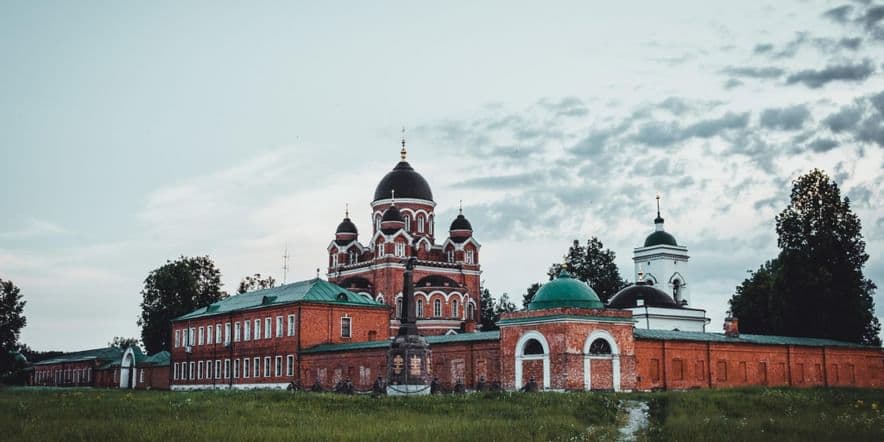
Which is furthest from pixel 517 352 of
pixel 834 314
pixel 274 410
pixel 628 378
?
pixel 834 314

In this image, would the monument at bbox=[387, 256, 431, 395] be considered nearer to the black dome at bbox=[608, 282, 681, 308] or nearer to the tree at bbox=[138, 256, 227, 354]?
the black dome at bbox=[608, 282, 681, 308]

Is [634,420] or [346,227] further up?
[346,227]

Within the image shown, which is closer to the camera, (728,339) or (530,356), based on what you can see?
(530,356)

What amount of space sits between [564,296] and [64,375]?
203 ft

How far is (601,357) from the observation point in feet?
131

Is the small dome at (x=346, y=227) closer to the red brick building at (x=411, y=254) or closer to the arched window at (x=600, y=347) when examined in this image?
the red brick building at (x=411, y=254)

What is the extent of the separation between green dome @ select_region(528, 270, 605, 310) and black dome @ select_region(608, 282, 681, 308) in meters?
18.3

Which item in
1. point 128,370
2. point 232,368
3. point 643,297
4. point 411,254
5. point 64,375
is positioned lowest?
point 64,375

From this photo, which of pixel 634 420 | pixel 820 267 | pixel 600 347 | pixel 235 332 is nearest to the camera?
pixel 634 420

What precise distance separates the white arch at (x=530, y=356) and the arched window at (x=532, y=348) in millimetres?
81

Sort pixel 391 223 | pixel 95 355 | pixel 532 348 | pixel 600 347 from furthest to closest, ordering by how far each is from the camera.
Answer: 1. pixel 95 355
2. pixel 391 223
3. pixel 532 348
4. pixel 600 347

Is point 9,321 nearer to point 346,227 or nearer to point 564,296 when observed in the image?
point 346,227

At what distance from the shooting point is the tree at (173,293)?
7819 cm

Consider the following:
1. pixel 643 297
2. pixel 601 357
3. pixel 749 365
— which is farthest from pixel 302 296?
pixel 749 365
